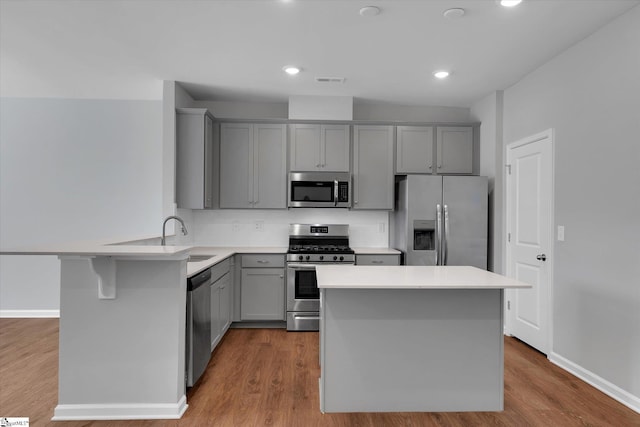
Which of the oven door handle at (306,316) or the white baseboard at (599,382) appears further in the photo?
the oven door handle at (306,316)

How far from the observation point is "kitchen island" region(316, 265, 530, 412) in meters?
2.42

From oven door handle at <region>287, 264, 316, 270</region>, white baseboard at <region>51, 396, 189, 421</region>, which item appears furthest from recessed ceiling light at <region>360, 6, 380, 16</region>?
white baseboard at <region>51, 396, 189, 421</region>

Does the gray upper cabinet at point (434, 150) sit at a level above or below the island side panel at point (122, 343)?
above

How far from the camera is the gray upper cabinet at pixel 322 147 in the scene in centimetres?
454

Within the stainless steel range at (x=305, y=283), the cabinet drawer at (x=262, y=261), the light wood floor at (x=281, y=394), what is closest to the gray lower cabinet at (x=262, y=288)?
the cabinet drawer at (x=262, y=261)

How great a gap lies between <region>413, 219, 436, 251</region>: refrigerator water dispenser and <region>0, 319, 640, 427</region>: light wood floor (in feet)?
4.16

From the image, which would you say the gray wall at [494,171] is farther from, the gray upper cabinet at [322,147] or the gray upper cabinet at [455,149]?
the gray upper cabinet at [322,147]

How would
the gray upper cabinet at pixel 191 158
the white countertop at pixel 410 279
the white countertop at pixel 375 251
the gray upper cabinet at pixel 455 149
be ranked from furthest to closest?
the gray upper cabinet at pixel 455 149, the white countertop at pixel 375 251, the gray upper cabinet at pixel 191 158, the white countertop at pixel 410 279

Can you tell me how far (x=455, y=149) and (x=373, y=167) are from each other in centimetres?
105

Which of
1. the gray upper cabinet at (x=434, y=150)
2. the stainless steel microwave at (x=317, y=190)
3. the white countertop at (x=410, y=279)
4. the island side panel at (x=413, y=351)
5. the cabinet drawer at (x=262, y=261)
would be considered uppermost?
the gray upper cabinet at (x=434, y=150)

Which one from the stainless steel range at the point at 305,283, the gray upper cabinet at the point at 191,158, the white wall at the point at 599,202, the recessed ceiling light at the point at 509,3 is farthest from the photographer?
the stainless steel range at the point at 305,283

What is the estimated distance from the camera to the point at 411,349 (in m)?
2.44

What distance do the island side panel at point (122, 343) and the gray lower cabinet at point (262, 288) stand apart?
188cm

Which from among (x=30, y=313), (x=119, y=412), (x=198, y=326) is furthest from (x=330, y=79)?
(x=30, y=313)
